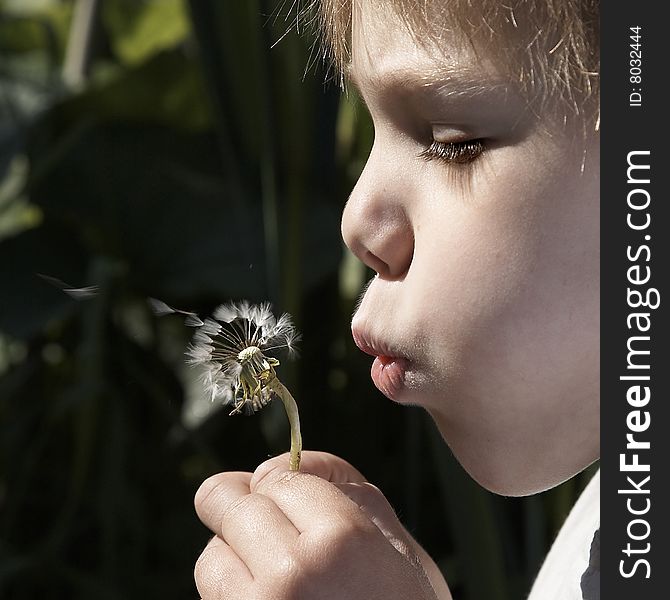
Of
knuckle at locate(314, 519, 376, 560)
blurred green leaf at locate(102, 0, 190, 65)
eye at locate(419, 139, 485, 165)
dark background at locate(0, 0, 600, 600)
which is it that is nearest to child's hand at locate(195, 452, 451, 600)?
knuckle at locate(314, 519, 376, 560)

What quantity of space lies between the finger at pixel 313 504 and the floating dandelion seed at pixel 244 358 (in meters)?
0.02

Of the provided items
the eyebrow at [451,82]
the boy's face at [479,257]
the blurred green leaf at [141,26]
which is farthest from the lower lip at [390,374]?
the blurred green leaf at [141,26]

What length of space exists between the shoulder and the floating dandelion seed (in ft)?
0.44

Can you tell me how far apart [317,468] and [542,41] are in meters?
0.20

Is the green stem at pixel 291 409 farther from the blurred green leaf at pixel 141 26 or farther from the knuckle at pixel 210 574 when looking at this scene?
the blurred green leaf at pixel 141 26

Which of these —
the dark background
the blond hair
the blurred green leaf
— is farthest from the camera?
the blurred green leaf

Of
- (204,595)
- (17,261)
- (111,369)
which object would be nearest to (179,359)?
(111,369)

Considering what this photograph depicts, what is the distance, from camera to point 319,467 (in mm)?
457

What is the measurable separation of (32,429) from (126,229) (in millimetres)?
229

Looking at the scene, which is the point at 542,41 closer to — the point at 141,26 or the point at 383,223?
the point at 383,223

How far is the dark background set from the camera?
0.98 m

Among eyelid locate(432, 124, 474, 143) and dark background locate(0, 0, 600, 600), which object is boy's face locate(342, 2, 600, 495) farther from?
dark background locate(0, 0, 600, 600)

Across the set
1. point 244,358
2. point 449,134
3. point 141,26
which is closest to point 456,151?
point 449,134

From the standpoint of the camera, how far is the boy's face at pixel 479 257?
1.19 ft
